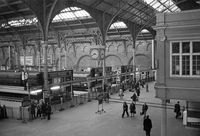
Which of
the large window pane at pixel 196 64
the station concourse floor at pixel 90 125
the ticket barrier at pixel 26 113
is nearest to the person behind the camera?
the large window pane at pixel 196 64

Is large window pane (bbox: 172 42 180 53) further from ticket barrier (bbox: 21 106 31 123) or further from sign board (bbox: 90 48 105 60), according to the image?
ticket barrier (bbox: 21 106 31 123)

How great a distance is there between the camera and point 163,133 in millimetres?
10734

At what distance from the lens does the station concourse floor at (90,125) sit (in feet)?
42.2

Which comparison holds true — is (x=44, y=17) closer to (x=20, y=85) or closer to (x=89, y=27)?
(x=20, y=85)

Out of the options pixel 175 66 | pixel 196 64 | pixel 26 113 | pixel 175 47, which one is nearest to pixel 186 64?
pixel 196 64

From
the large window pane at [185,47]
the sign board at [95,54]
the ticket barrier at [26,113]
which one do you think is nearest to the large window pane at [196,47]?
the large window pane at [185,47]

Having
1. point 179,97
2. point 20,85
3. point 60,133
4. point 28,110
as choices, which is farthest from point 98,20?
point 179,97

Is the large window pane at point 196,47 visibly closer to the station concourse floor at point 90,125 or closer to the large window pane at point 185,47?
the large window pane at point 185,47

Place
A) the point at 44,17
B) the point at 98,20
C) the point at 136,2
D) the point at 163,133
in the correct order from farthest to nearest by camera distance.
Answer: the point at 136,2, the point at 98,20, the point at 44,17, the point at 163,133

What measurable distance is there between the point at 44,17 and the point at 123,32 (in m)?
22.5

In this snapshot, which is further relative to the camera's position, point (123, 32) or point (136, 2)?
point (123, 32)

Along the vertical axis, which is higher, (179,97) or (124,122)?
(179,97)

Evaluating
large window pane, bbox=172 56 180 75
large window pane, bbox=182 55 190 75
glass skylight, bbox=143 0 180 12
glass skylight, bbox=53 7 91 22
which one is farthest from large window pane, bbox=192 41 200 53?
glass skylight, bbox=53 7 91 22

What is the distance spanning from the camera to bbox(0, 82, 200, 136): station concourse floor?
507 inches
